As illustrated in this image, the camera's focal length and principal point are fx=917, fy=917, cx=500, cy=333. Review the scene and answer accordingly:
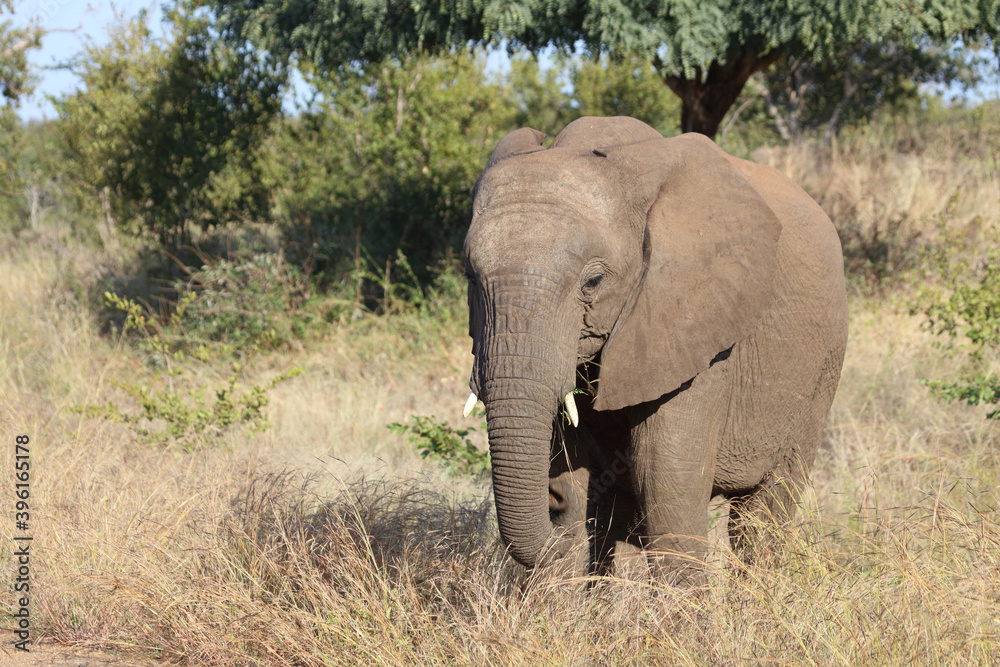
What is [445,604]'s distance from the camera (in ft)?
11.8

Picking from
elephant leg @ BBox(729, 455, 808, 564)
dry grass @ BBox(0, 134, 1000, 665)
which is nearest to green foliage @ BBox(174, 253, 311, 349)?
dry grass @ BBox(0, 134, 1000, 665)

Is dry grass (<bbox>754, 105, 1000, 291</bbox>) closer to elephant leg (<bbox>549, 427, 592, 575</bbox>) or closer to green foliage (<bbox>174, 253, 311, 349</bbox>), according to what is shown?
green foliage (<bbox>174, 253, 311, 349</bbox>)

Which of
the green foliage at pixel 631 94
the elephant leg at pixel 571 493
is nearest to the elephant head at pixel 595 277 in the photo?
the elephant leg at pixel 571 493

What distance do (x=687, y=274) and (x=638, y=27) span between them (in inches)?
224

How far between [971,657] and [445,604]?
72.2 inches

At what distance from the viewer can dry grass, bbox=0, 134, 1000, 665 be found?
10.3 ft

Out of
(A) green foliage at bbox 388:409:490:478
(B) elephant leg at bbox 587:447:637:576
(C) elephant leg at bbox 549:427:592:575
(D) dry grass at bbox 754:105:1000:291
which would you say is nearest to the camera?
(C) elephant leg at bbox 549:427:592:575

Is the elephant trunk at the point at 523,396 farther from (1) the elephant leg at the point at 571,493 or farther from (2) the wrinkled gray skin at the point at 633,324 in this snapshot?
(1) the elephant leg at the point at 571,493

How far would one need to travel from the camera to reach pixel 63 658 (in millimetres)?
3684

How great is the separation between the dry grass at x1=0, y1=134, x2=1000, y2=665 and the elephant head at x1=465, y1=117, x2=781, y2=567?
0.56 m

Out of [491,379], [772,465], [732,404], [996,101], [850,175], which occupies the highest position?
[996,101]

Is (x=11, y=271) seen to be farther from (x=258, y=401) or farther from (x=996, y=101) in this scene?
(x=996, y=101)

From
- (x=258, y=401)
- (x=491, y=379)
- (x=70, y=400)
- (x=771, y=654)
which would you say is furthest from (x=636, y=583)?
(x=70, y=400)

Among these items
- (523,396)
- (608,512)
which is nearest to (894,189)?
(608,512)
